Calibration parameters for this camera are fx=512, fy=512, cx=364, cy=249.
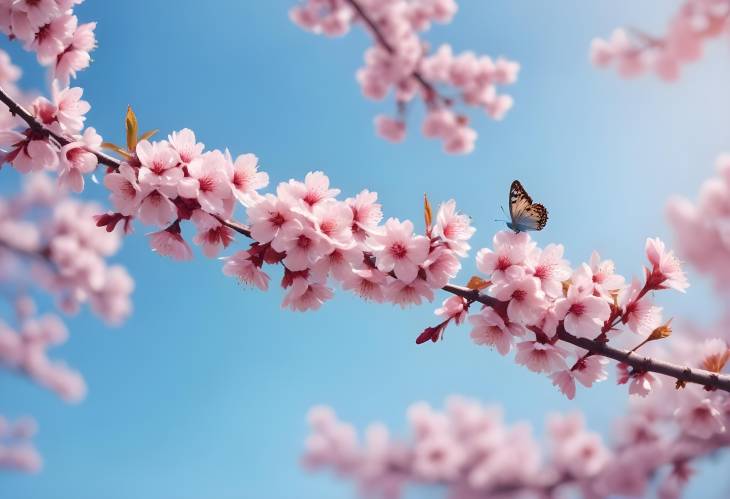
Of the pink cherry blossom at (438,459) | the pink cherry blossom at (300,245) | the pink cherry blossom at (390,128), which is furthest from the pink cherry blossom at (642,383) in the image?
the pink cherry blossom at (438,459)

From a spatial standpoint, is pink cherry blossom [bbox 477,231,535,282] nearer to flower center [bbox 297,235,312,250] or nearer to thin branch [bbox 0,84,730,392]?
thin branch [bbox 0,84,730,392]

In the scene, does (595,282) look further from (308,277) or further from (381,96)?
(381,96)

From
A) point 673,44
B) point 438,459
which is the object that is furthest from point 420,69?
point 438,459

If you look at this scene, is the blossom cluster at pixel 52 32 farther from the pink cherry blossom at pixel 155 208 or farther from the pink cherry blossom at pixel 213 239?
the pink cherry blossom at pixel 213 239

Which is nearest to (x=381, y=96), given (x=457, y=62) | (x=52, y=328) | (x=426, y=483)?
(x=457, y=62)

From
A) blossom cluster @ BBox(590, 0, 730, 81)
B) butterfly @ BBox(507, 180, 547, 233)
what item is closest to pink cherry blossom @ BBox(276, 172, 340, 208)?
butterfly @ BBox(507, 180, 547, 233)

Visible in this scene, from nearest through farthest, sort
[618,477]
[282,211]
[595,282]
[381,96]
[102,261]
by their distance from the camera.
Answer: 1. [282,211]
2. [595,282]
3. [618,477]
4. [102,261]
5. [381,96]

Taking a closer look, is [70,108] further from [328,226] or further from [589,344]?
[589,344]
